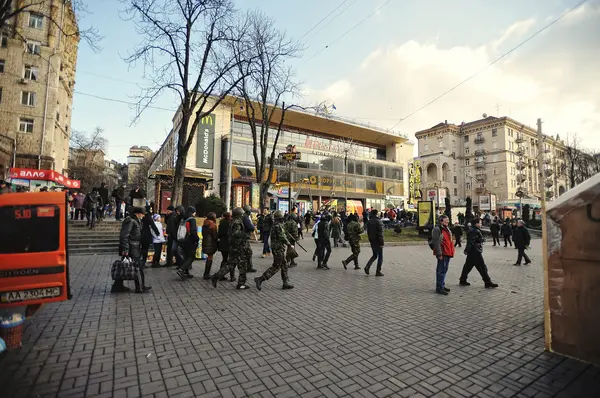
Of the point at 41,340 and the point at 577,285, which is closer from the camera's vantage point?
the point at 577,285

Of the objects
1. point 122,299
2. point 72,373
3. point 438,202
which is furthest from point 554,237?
point 438,202

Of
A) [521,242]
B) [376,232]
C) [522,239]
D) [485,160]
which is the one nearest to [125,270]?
[376,232]

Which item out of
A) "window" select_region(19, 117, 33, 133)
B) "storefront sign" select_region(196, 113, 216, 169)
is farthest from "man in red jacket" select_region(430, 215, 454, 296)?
"window" select_region(19, 117, 33, 133)

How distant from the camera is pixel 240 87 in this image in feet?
60.5

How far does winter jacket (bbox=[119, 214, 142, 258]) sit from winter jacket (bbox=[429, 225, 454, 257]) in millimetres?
6786

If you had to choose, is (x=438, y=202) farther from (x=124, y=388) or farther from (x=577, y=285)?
(x=124, y=388)

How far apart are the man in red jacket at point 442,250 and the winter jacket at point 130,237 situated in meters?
6.82

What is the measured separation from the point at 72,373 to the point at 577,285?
5694 millimetres

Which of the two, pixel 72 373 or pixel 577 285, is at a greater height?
pixel 577 285

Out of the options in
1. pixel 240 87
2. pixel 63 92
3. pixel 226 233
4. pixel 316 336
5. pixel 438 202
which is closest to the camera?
pixel 316 336

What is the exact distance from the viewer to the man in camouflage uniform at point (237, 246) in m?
7.04

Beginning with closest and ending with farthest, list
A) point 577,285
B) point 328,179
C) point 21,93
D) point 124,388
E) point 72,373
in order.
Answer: point 124,388 → point 72,373 → point 577,285 → point 21,93 → point 328,179

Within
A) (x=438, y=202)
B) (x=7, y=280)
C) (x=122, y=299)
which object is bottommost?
(x=122, y=299)

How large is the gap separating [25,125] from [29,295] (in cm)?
3597
